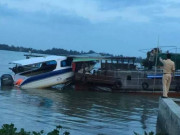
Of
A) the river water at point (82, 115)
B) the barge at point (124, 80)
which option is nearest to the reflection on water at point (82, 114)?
the river water at point (82, 115)

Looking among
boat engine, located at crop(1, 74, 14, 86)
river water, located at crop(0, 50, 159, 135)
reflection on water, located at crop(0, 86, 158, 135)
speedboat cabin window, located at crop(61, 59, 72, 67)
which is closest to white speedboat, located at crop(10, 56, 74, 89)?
speedboat cabin window, located at crop(61, 59, 72, 67)

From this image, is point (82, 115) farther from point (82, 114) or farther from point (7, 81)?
point (7, 81)

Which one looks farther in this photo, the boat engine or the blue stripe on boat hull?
the boat engine

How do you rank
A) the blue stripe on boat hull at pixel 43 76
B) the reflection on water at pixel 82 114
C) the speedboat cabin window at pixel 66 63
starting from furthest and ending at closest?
the speedboat cabin window at pixel 66 63
the blue stripe on boat hull at pixel 43 76
the reflection on water at pixel 82 114

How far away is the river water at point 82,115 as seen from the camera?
1169cm

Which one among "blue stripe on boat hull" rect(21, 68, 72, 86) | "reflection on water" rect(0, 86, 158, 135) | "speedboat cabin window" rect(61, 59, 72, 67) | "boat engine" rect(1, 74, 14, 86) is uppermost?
"speedboat cabin window" rect(61, 59, 72, 67)

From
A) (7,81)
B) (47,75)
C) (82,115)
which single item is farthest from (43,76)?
(82,115)

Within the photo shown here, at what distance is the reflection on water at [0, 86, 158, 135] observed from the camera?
38.7 feet

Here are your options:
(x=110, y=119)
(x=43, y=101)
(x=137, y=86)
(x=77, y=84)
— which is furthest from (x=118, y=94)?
(x=110, y=119)

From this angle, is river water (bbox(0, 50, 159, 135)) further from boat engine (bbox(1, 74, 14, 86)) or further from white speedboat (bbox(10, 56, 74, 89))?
boat engine (bbox(1, 74, 14, 86))

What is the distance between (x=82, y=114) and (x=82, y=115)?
266 mm

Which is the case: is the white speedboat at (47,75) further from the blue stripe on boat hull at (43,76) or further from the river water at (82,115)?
the river water at (82,115)

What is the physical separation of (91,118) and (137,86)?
1126cm

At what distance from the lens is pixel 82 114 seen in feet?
47.9
